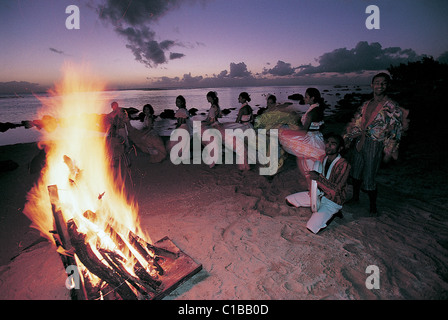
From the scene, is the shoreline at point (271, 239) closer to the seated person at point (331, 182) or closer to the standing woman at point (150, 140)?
the seated person at point (331, 182)

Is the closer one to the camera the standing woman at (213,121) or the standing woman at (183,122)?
the standing woman at (213,121)

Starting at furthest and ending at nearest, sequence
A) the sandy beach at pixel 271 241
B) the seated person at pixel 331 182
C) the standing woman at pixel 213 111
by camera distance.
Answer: the standing woman at pixel 213 111
the seated person at pixel 331 182
the sandy beach at pixel 271 241

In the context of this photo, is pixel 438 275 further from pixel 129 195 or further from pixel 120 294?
pixel 129 195

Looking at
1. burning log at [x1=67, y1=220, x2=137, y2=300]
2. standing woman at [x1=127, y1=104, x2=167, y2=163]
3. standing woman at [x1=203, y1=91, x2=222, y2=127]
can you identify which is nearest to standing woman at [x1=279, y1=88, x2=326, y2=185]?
standing woman at [x1=203, y1=91, x2=222, y2=127]

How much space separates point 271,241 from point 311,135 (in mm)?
2880

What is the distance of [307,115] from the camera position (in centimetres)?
540

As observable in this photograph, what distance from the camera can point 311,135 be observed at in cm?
545

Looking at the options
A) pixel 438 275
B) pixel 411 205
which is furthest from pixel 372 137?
pixel 438 275

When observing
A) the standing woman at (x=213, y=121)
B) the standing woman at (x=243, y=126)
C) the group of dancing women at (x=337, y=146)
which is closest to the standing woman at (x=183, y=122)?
the standing woman at (x=213, y=121)

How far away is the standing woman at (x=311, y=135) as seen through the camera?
→ 530 centimetres

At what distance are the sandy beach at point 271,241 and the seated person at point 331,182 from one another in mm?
257
